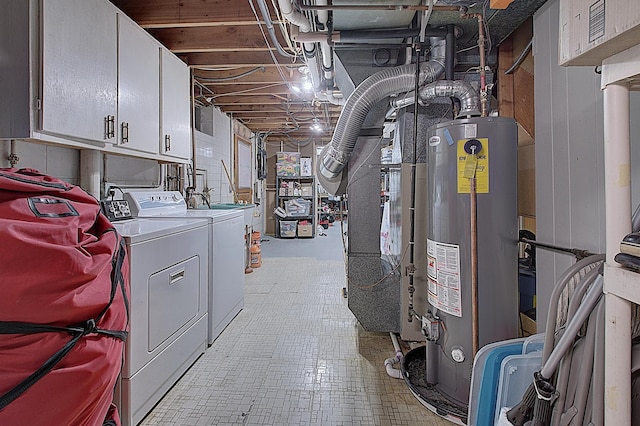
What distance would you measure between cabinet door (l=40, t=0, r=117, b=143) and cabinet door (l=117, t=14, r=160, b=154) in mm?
82

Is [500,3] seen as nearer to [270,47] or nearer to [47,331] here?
[47,331]

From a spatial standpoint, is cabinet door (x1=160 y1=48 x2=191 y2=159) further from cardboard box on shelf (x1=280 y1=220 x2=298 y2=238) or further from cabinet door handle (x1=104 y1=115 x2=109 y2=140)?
cardboard box on shelf (x1=280 y1=220 x2=298 y2=238)

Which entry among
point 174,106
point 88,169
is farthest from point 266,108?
Answer: point 88,169

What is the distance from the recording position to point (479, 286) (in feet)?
5.38

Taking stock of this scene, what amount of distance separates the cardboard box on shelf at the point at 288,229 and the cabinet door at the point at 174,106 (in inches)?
190

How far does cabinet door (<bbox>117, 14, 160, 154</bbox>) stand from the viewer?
214cm

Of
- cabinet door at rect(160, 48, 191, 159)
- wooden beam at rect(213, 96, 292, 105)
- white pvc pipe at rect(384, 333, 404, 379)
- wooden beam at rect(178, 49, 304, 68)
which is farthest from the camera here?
wooden beam at rect(213, 96, 292, 105)

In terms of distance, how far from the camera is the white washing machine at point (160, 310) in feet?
5.23

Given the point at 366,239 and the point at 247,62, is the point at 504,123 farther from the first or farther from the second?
the point at 247,62

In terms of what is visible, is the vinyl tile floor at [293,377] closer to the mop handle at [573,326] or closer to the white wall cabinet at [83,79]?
the mop handle at [573,326]

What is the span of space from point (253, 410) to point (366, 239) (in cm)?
140

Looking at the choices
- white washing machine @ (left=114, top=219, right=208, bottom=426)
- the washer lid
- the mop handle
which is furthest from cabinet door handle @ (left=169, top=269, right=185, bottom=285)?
the mop handle

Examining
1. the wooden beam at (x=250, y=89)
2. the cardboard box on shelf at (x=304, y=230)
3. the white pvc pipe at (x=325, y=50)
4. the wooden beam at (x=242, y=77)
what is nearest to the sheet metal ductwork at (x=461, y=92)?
the white pvc pipe at (x=325, y=50)

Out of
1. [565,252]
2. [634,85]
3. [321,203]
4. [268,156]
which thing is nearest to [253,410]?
[565,252]
